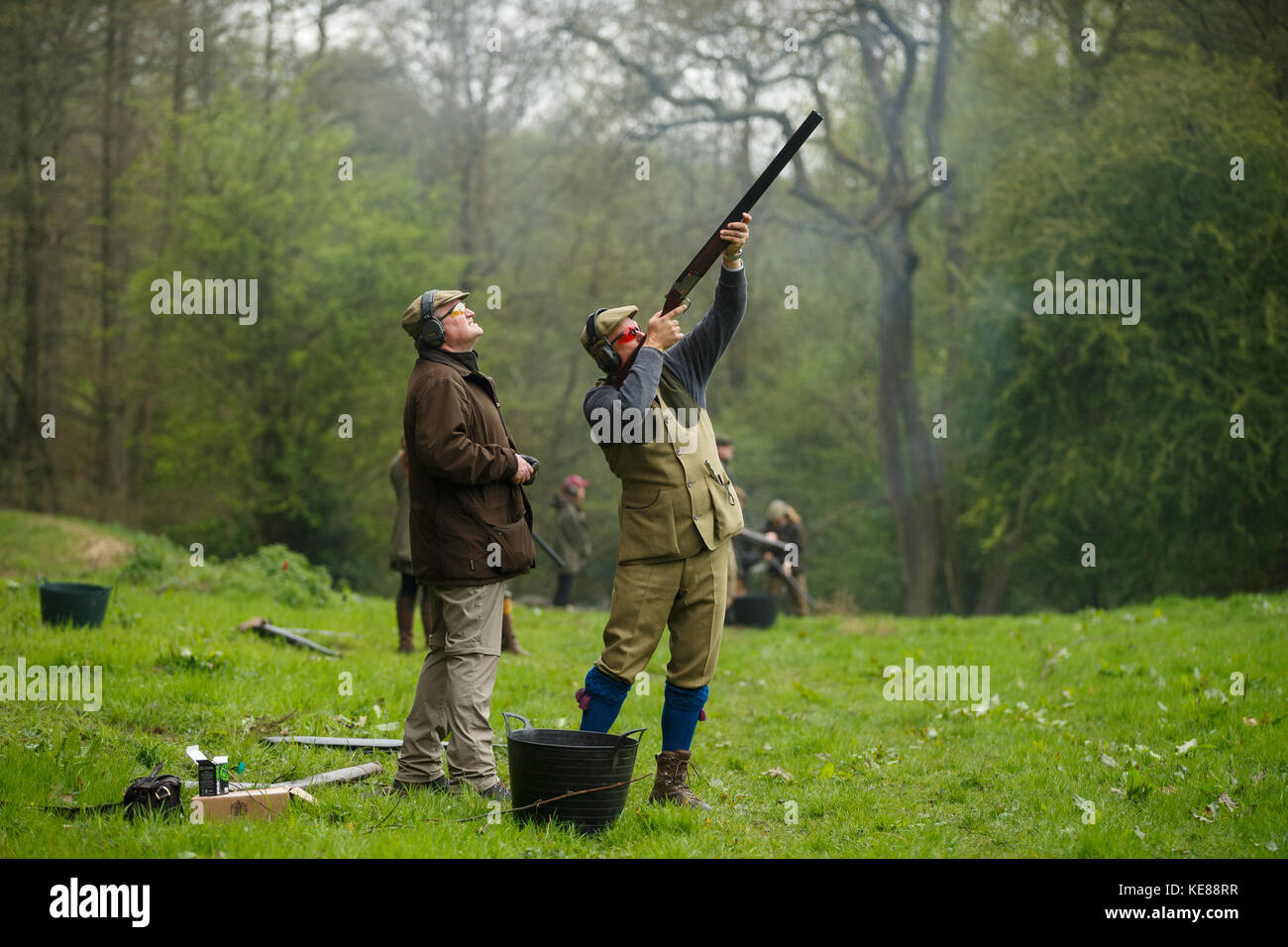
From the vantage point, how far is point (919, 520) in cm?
2364

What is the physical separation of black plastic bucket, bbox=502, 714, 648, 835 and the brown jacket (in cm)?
87

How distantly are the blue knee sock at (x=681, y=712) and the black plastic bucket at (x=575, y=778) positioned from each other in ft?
1.66

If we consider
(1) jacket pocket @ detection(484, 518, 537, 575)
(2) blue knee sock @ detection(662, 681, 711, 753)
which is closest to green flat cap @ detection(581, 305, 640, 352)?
(1) jacket pocket @ detection(484, 518, 537, 575)

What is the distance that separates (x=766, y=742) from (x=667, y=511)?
2.60 meters

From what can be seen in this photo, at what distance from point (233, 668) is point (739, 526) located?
4.12 metres

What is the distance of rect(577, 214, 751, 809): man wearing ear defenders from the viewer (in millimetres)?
4965

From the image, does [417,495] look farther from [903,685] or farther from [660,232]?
[660,232]

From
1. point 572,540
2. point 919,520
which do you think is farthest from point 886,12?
point 572,540

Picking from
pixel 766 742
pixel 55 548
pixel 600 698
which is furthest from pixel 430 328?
pixel 55 548

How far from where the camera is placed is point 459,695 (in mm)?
5086

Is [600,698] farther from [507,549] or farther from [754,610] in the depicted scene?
[754,610]

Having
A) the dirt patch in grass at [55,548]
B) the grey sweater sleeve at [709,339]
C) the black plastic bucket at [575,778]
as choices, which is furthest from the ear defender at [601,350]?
the dirt patch in grass at [55,548]

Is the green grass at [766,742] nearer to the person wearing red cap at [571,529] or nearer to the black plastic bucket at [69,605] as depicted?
the black plastic bucket at [69,605]

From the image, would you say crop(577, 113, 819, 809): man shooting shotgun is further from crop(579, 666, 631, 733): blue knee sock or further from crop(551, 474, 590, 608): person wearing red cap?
crop(551, 474, 590, 608): person wearing red cap
